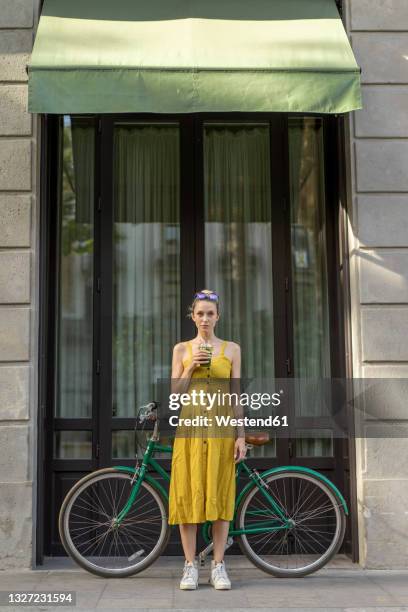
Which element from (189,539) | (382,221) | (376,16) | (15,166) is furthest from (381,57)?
(189,539)

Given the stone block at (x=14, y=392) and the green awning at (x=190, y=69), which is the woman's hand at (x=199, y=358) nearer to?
the stone block at (x=14, y=392)

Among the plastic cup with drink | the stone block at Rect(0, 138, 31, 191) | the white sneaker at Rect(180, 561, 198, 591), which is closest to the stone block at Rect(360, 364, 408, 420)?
the plastic cup with drink

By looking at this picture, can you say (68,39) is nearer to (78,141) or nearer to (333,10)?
(78,141)

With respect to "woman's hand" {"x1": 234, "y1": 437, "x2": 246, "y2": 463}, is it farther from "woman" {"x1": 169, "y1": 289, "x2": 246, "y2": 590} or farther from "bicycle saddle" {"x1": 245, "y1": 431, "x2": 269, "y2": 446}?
"bicycle saddle" {"x1": 245, "y1": 431, "x2": 269, "y2": 446}

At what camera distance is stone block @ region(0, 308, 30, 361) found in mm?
6355

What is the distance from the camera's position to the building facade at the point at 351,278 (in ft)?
20.5

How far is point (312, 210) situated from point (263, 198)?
485 millimetres

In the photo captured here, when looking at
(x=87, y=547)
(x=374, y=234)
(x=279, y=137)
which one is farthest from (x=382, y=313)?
(x=87, y=547)

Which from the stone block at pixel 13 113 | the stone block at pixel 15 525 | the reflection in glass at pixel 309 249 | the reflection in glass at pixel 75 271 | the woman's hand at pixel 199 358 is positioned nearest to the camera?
the woman's hand at pixel 199 358

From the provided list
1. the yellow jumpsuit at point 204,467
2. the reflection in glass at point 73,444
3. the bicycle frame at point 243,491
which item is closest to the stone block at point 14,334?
the reflection in glass at point 73,444

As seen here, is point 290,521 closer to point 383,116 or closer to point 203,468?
point 203,468

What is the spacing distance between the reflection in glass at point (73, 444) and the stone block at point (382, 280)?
2.79 m

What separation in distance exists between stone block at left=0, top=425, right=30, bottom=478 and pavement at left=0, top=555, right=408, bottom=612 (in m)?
0.76

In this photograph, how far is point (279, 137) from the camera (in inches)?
287
